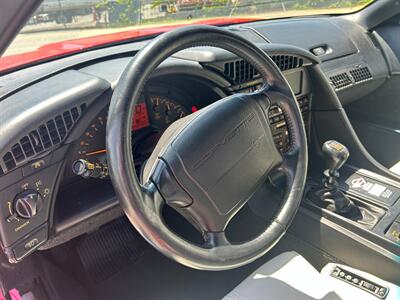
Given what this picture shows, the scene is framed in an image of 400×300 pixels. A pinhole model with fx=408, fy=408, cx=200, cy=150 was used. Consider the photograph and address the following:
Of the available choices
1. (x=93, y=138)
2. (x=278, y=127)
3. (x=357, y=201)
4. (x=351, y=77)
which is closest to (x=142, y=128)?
(x=93, y=138)

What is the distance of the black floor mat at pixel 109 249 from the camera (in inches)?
72.2

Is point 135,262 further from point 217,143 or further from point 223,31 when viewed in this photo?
point 223,31

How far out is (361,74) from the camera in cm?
244

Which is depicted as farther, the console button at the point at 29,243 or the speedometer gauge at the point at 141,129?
the speedometer gauge at the point at 141,129

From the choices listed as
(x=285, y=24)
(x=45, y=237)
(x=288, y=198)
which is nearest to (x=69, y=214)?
(x=45, y=237)

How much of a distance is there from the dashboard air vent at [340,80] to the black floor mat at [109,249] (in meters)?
1.32

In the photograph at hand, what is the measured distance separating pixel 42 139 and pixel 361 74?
198 cm

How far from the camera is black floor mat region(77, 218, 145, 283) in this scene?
1835 mm

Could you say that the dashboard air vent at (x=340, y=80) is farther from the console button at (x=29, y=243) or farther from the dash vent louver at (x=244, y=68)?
the console button at (x=29, y=243)

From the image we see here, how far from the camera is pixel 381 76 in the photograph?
103 inches

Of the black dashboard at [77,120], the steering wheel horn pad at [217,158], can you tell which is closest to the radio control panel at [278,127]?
the black dashboard at [77,120]

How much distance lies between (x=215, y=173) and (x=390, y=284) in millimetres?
788

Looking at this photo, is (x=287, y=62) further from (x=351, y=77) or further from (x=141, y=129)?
(x=351, y=77)

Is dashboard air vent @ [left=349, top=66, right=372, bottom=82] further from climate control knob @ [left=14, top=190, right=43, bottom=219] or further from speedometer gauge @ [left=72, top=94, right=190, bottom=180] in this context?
climate control knob @ [left=14, top=190, right=43, bottom=219]
